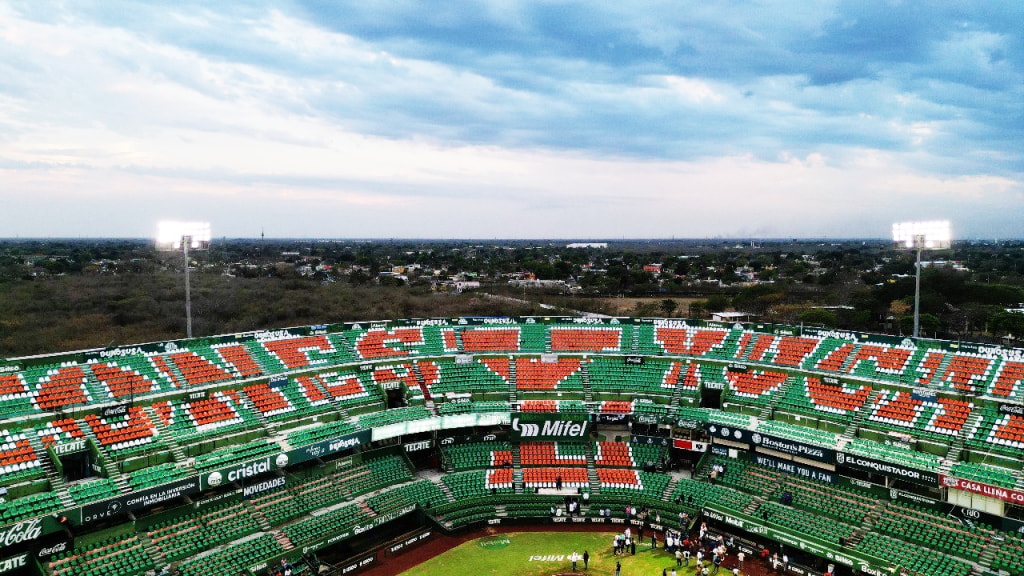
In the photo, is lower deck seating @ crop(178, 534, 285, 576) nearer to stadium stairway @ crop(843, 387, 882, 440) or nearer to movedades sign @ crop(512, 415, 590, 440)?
movedades sign @ crop(512, 415, 590, 440)

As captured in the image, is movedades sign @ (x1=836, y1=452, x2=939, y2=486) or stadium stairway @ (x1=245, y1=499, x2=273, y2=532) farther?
stadium stairway @ (x1=245, y1=499, x2=273, y2=532)

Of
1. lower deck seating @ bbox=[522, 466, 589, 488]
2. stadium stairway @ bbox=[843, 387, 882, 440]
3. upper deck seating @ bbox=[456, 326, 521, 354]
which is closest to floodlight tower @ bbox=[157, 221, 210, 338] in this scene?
upper deck seating @ bbox=[456, 326, 521, 354]

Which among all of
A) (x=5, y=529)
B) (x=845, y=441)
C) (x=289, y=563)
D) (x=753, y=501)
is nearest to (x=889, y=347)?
(x=845, y=441)

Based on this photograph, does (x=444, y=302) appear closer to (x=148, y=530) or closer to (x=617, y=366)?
(x=617, y=366)

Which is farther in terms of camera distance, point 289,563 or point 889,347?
point 889,347

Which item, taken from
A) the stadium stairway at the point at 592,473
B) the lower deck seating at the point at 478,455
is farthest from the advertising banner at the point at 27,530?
the stadium stairway at the point at 592,473

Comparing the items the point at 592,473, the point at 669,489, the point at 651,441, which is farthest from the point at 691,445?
the point at 592,473
